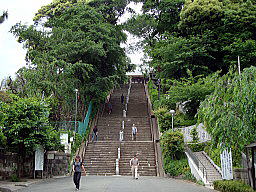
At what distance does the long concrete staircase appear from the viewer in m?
24.4

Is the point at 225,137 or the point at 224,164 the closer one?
the point at 225,137

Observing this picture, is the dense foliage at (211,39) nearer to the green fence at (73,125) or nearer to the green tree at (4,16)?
the green fence at (73,125)

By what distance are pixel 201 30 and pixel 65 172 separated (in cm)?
1871

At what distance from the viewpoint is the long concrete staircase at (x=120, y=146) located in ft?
80.0

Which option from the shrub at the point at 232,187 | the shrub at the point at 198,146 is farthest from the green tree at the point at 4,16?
the shrub at the point at 198,146

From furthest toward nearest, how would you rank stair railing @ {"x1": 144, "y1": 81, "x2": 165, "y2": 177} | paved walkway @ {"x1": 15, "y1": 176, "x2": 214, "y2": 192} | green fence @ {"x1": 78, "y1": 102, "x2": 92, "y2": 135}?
green fence @ {"x1": 78, "y1": 102, "x2": 92, "y2": 135}, stair railing @ {"x1": 144, "y1": 81, "x2": 165, "y2": 177}, paved walkway @ {"x1": 15, "y1": 176, "x2": 214, "y2": 192}

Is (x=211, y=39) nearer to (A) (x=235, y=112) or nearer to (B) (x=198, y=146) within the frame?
(B) (x=198, y=146)

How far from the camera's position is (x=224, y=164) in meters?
15.9

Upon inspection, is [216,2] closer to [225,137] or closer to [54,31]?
[54,31]

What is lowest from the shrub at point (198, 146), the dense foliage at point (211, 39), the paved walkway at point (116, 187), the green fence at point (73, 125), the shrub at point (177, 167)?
the paved walkway at point (116, 187)

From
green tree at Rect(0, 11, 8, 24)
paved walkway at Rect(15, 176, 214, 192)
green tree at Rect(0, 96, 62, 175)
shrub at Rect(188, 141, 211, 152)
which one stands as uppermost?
green tree at Rect(0, 11, 8, 24)

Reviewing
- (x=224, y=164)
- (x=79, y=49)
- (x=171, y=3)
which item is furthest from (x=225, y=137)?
(x=171, y=3)

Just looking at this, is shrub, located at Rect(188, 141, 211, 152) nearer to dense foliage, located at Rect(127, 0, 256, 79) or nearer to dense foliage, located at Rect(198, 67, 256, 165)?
dense foliage, located at Rect(127, 0, 256, 79)

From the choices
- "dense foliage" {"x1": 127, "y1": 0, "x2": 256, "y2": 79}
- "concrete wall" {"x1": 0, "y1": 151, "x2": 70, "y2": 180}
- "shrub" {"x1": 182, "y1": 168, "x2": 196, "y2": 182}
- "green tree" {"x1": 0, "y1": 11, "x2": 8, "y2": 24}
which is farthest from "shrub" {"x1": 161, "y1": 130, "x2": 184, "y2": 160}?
"green tree" {"x1": 0, "y1": 11, "x2": 8, "y2": 24}
